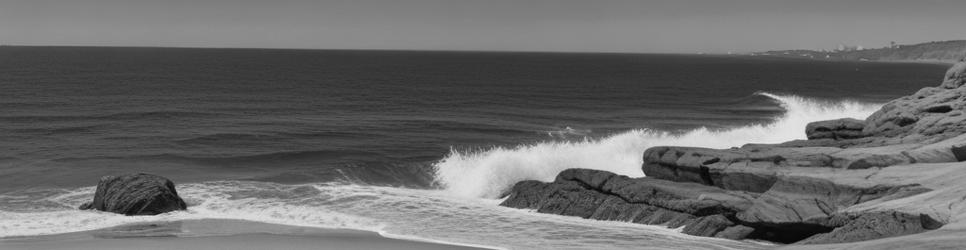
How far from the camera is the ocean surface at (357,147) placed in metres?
26.3

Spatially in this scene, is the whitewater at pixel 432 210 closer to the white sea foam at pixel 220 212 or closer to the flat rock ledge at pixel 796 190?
the white sea foam at pixel 220 212

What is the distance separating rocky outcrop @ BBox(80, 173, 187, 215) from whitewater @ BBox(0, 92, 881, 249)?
0.42 m

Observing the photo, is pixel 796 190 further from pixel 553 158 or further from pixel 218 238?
pixel 218 238

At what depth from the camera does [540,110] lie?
67125 mm

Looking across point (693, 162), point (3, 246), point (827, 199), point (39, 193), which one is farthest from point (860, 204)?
point (39, 193)

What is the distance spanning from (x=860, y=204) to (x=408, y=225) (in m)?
13.4

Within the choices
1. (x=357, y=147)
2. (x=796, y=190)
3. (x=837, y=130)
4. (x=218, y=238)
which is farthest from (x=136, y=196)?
(x=837, y=130)

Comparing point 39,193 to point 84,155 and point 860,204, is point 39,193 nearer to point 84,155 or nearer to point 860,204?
point 84,155

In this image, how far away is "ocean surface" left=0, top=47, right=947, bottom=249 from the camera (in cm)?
2628

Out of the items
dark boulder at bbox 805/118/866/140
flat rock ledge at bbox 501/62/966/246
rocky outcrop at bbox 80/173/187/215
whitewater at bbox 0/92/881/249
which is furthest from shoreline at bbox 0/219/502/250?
dark boulder at bbox 805/118/866/140

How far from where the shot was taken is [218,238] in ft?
76.0

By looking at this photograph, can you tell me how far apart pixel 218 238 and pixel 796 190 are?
17.2 metres

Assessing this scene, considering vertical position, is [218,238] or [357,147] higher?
[218,238]

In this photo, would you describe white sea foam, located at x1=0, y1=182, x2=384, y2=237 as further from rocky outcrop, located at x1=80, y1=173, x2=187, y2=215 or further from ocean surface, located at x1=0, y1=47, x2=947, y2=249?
rocky outcrop, located at x1=80, y1=173, x2=187, y2=215
